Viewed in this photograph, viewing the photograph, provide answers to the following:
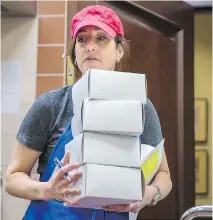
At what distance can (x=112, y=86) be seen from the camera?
0.75 metres

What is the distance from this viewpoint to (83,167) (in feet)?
2.36

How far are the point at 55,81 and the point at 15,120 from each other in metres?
0.19

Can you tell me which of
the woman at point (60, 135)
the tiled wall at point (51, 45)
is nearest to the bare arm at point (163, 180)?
the woman at point (60, 135)

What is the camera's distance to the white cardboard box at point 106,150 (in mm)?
721

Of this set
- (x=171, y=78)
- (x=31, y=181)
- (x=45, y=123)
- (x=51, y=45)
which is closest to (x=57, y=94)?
(x=45, y=123)

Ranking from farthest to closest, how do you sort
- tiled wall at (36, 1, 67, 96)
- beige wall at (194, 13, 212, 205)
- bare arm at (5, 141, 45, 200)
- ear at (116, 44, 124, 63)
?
beige wall at (194, 13, 212, 205) → tiled wall at (36, 1, 67, 96) → ear at (116, 44, 124, 63) → bare arm at (5, 141, 45, 200)

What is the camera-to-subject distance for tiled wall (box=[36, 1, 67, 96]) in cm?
157

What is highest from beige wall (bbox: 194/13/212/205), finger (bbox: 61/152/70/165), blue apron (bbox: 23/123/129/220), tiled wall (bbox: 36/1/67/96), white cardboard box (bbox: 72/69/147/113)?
beige wall (bbox: 194/13/212/205)

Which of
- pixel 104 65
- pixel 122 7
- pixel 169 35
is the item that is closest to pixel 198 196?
pixel 169 35

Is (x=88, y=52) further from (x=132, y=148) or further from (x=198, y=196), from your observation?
(x=198, y=196)

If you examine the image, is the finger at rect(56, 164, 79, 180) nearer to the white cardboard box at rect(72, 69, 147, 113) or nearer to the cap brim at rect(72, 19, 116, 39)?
the white cardboard box at rect(72, 69, 147, 113)

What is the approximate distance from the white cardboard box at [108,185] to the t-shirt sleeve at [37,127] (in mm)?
168

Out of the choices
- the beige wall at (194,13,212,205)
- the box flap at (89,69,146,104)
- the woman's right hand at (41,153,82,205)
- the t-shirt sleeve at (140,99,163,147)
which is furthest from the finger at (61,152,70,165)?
the beige wall at (194,13,212,205)

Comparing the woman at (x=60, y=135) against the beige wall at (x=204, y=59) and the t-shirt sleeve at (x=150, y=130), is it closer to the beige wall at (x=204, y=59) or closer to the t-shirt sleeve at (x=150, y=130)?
the t-shirt sleeve at (x=150, y=130)
